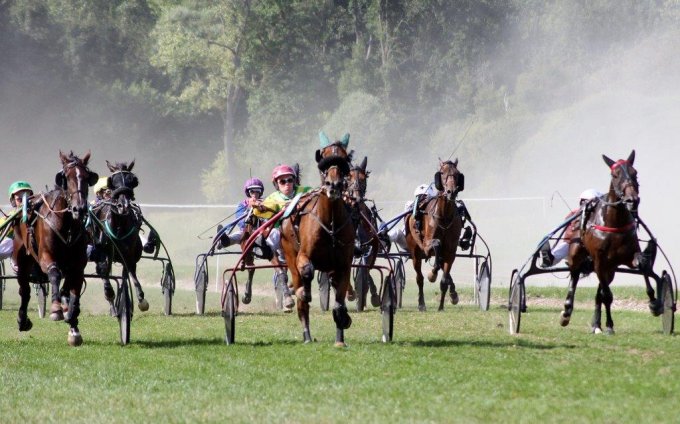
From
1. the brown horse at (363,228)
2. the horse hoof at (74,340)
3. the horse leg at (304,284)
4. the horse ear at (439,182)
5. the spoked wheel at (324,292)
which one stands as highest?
the horse ear at (439,182)

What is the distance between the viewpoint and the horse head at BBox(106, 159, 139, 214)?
17.9 metres

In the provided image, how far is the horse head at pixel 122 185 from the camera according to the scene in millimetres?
17922

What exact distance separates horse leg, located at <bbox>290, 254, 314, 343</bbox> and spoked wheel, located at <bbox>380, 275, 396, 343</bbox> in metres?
0.84

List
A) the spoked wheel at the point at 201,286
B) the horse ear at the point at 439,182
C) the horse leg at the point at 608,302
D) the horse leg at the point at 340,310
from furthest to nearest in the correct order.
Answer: the spoked wheel at the point at 201,286 < the horse ear at the point at 439,182 < the horse leg at the point at 608,302 < the horse leg at the point at 340,310

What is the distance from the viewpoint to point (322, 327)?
15531 mm

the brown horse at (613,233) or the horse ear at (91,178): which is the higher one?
the horse ear at (91,178)

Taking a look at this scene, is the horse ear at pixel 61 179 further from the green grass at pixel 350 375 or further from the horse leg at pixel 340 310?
the horse leg at pixel 340 310

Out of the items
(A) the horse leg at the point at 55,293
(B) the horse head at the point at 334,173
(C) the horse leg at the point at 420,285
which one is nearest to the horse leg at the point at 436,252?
(C) the horse leg at the point at 420,285

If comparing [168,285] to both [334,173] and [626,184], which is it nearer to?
[334,173]

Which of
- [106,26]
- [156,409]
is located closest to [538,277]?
[156,409]

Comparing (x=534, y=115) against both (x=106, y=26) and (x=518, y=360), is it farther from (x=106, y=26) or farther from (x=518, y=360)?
(x=518, y=360)

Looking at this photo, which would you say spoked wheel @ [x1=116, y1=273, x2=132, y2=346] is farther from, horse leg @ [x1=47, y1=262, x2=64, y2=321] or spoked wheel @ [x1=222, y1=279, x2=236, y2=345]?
spoked wheel @ [x1=222, y1=279, x2=236, y2=345]

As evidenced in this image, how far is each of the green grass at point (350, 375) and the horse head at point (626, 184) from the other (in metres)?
1.50

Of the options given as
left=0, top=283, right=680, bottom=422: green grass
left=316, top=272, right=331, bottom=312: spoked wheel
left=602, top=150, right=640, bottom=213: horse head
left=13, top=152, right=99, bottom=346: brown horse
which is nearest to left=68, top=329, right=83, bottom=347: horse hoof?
left=13, top=152, right=99, bottom=346: brown horse
